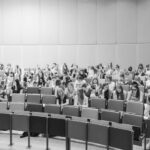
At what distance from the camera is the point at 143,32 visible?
56.8ft

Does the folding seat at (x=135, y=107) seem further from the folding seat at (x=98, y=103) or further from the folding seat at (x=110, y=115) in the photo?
the folding seat at (x=110, y=115)

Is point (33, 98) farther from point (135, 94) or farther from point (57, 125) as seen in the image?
point (135, 94)

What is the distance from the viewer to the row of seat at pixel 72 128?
20.4ft

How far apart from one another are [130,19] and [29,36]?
5.95m

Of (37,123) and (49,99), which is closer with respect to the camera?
(37,123)

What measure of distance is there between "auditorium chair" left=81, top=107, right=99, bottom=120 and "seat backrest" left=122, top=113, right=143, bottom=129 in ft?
2.55

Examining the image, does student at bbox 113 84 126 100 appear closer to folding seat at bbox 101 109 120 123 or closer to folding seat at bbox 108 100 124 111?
folding seat at bbox 108 100 124 111

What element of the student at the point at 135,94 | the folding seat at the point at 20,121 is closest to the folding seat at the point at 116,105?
the student at the point at 135,94

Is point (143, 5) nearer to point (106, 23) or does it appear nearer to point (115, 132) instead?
point (106, 23)

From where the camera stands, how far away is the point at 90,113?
8.01m

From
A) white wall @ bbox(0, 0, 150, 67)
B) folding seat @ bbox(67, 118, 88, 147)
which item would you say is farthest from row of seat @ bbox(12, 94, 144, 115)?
white wall @ bbox(0, 0, 150, 67)

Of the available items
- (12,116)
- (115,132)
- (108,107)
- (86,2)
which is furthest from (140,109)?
(86,2)

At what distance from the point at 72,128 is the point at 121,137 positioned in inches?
47.6

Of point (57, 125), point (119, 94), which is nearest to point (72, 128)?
point (57, 125)
